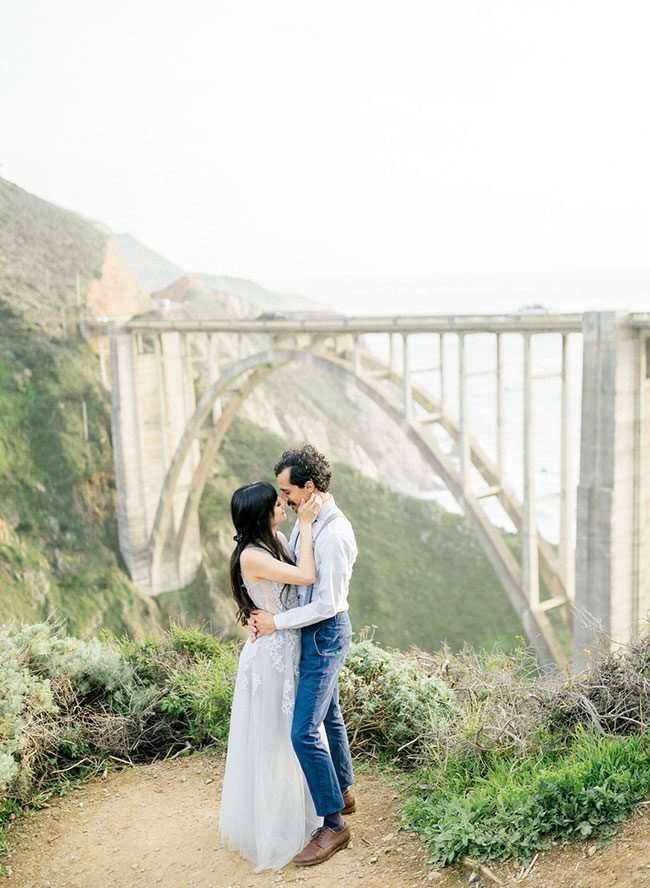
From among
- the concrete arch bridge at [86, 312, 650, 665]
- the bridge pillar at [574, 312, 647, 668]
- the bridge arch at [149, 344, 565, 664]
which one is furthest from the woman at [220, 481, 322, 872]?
the bridge pillar at [574, 312, 647, 668]

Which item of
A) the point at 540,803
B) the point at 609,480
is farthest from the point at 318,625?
the point at 609,480

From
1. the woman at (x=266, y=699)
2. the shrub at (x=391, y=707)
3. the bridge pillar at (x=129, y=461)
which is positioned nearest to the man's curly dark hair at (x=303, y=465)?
the woman at (x=266, y=699)

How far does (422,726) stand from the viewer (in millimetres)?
5141

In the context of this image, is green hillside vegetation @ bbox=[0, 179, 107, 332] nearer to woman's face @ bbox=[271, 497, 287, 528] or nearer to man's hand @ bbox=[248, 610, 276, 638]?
woman's face @ bbox=[271, 497, 287, 528]

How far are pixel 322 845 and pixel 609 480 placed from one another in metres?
8.32

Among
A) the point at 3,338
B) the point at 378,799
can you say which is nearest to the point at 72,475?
the point at 3,338

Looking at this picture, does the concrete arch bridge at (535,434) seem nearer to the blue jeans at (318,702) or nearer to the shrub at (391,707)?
the shrub at (391,707)

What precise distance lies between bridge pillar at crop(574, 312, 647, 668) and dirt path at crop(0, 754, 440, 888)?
A: 7.03 m

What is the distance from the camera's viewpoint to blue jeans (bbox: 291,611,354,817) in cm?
387

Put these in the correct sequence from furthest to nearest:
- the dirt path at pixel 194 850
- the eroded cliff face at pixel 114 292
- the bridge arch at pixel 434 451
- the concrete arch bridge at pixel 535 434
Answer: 1. the eroded cliff face at pixel 114 292
2. the bridge arch at pixel 434 451
3. the concrete arch bridge at pixel 535 434
4. the dirt path at pixel 194 850

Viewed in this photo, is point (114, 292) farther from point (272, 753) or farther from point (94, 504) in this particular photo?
point (272, 753)

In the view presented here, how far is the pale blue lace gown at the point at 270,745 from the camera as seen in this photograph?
3988 millimetres

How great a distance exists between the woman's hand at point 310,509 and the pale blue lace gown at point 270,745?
1.22ft

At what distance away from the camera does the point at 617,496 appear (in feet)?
37.6
